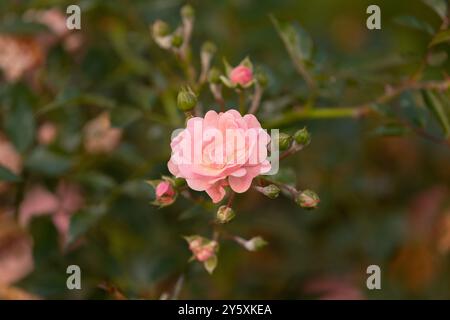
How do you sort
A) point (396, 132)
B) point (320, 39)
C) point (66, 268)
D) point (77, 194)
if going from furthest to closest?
point (320, 39)
point (77, 194)
point (66, 268)
point (396, 132)

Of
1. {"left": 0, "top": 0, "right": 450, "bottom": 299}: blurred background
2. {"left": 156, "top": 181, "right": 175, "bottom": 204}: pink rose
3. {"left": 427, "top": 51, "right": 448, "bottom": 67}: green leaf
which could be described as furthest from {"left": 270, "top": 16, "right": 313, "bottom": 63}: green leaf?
{"left": 156, "top": 181, "right": 175, "bottom": 204}: pink rose

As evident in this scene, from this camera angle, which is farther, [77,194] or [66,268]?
[77,194]

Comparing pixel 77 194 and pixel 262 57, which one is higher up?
pixel 262 57

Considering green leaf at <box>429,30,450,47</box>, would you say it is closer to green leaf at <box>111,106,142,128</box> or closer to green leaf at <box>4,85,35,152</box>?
green leaf at <box>111,106,142,128</box>

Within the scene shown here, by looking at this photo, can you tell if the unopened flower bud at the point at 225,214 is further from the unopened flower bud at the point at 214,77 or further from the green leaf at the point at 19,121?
the green leaf at the point at 19,121

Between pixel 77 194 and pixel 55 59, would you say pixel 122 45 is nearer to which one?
pixel 55 59

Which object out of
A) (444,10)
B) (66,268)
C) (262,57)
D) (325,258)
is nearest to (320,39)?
(262,57)

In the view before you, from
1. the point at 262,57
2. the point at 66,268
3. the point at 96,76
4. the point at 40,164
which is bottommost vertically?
the point at 66,268

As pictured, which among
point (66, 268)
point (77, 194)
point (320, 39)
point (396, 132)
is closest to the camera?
point (396, 132)
